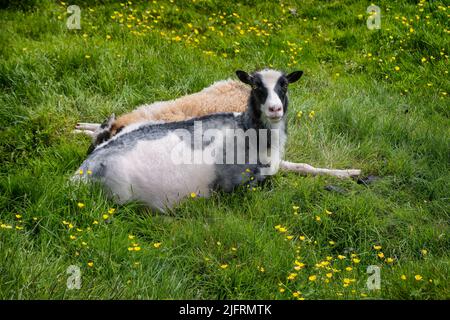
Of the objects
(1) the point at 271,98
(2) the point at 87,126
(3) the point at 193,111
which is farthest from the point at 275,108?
(2) the point at 87,126

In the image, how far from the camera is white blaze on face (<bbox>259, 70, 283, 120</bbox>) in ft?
18.6

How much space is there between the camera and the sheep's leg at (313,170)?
638 centimetres

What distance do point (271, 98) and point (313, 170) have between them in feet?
3.49

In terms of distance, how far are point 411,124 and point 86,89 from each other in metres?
4.12

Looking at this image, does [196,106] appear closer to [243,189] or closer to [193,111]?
[193,111]

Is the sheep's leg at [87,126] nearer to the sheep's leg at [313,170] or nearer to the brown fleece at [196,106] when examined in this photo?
the brown fleece at [196,106]

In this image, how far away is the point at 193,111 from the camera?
694cm

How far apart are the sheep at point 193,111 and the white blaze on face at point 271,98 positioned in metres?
0.88

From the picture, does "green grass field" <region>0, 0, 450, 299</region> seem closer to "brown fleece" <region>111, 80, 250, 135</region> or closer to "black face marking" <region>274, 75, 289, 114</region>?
"brown fleece" <region>111, 80, 250, 135</region>

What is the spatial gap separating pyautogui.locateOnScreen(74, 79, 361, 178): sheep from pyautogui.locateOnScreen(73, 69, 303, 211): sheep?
1.03 ft

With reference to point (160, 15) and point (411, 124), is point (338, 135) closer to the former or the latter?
point (411, 124)

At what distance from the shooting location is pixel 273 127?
612 cm

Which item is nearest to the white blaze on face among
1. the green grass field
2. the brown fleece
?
the green grass field
